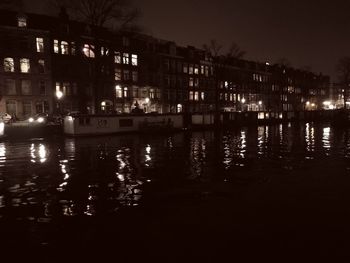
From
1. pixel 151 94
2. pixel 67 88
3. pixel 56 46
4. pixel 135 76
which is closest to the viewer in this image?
pixel 56 46

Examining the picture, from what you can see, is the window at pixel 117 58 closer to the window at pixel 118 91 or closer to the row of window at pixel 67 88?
the window at pixel 118 91

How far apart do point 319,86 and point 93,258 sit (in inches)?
5524

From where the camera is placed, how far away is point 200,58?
83938 millimetres

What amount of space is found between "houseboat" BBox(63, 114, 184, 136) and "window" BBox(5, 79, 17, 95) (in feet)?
58.2

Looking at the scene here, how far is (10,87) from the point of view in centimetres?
5494

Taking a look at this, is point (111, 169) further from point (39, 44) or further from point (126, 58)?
point (126, 58)

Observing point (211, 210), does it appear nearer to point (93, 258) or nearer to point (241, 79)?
point (93, 258)

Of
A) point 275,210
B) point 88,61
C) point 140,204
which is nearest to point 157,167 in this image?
point 140,204

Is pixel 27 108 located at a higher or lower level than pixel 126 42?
lower

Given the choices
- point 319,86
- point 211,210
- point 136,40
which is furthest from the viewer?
point 319,86

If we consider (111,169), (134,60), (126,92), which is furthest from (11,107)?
(111,169)

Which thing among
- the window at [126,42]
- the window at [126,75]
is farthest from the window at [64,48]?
the window at [126,75]

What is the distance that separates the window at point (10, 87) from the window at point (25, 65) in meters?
2.28

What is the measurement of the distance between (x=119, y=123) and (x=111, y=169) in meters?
23.8
